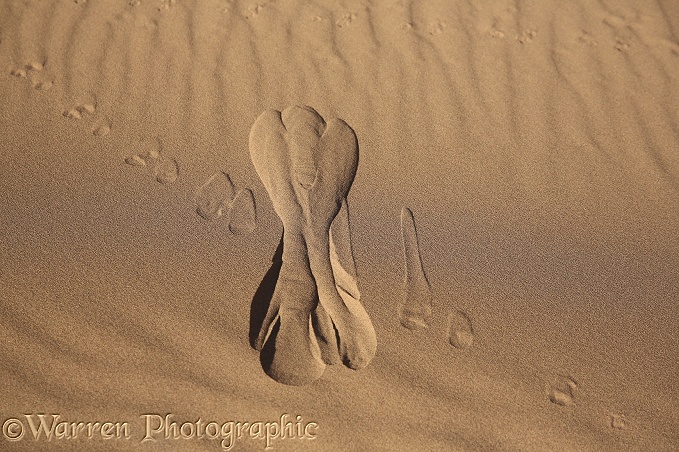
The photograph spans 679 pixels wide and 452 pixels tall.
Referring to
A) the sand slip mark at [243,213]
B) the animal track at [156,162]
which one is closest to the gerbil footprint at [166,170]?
the animal track at [156,162]

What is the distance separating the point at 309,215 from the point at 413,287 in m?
0.58

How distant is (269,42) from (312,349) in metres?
1.83

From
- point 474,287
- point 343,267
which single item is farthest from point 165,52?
point 474,287

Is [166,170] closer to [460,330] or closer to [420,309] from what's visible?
[420,309]

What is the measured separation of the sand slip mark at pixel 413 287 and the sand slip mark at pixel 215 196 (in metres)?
0.83

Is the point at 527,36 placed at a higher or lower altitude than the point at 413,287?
higher

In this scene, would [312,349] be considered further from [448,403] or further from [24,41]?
[24,41]

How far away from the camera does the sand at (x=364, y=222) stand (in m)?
2.03

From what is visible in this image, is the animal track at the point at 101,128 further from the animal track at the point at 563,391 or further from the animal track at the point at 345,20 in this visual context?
the animal track at the point at 563,391

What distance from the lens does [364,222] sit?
2461mm

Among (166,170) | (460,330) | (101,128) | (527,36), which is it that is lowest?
(460,330)

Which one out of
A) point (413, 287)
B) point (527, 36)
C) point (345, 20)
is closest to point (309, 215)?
point (413, 287)

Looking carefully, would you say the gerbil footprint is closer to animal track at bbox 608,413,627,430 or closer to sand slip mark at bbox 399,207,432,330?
sand slip mark at bbox 399,207,432,330

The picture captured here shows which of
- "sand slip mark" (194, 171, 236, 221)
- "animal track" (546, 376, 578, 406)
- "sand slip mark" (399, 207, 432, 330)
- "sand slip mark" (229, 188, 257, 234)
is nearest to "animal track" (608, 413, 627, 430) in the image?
"animal track" (546, 376, 578, 406)
